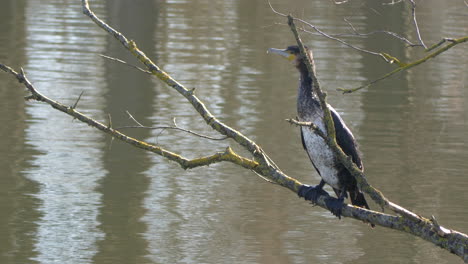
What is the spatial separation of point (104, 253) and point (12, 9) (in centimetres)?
1733

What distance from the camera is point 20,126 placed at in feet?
36.8

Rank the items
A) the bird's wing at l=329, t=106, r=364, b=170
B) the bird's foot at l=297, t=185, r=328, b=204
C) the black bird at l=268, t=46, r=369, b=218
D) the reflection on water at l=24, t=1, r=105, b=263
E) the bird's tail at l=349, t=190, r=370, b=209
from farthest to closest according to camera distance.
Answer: the reflection on water at l=24, t=1, r=105, b=263 < the bird's wing at l=329, t=106, r=364, b=170 < the bird's tail at l=349, t=190, r=370, b=209 < the black bird at l=268, t=46, r=369, b=218 < the bird's foot at l=297, t=185, r=328, b=204

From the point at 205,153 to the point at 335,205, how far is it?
569 cm

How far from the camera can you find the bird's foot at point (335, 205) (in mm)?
4641

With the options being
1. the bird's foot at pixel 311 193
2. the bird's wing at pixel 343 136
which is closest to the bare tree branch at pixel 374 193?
the bird's foot at pixel 311 193

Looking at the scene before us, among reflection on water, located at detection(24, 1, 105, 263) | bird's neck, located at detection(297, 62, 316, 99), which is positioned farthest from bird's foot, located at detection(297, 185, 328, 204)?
reflection on water, located at detection(24, 1, 105, 263)

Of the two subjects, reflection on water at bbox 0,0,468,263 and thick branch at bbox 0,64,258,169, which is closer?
thick branch at bbox 0,64,258,169

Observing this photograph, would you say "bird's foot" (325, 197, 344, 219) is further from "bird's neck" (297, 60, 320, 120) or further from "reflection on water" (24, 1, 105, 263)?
"reflection on water" (24, 1, 105, 263)

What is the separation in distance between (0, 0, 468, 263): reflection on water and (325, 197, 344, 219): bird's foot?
37.5 inches

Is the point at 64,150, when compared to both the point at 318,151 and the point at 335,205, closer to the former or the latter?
the point at 318,151

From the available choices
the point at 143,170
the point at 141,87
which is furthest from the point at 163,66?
the point at 143,170

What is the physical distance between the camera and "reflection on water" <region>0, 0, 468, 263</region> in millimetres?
7547

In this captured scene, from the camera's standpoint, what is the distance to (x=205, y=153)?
34.0 feet

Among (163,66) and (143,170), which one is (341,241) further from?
(163,66)
